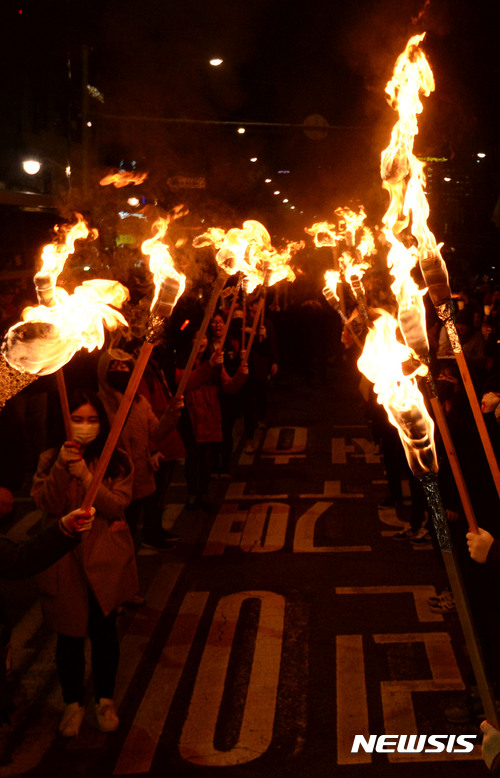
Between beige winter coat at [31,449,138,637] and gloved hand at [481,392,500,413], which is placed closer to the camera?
beige winter coat at [31,449,138,637]

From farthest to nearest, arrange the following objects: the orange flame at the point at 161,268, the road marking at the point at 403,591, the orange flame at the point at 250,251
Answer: the orange flame at the point at 250,251 → the road marking at the point at 403,591 → the orange flame at the point at 161,268

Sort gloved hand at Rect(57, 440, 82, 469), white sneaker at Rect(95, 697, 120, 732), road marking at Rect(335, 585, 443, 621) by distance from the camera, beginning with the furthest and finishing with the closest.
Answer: road marking at Rect(335, 585, 443, 621), white sneaker at Rect(95, 697, 120, 732), gloved hand at Rect(57, 440, 82, 469)

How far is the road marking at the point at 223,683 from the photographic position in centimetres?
457

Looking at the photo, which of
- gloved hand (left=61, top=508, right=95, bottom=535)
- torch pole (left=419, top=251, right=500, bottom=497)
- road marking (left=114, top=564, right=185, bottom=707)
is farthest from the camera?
road marking (left=114, top=564, right=185, bottom=707)

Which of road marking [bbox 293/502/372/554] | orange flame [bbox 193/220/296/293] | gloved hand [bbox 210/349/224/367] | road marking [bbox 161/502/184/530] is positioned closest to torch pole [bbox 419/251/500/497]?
orange flame [bbox 193/220/296/293]

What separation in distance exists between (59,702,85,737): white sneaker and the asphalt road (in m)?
0.06

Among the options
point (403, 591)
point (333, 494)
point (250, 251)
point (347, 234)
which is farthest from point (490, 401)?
point (347, 234)

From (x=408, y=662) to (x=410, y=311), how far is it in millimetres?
3008

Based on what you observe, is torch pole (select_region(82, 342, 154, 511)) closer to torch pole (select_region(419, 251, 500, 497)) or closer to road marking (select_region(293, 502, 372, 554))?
torch pole (select_region(419, 251, 500, 497))

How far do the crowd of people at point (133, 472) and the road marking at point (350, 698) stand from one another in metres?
0.79

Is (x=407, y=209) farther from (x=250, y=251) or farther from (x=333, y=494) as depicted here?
(x=333, y=494)

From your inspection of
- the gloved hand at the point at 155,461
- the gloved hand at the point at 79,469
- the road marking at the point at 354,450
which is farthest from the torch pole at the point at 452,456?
the road marking at the point at 354,450

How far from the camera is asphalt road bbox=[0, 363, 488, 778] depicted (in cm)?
453

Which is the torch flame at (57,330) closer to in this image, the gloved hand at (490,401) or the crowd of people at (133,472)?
the crowd of people at (133,472)
